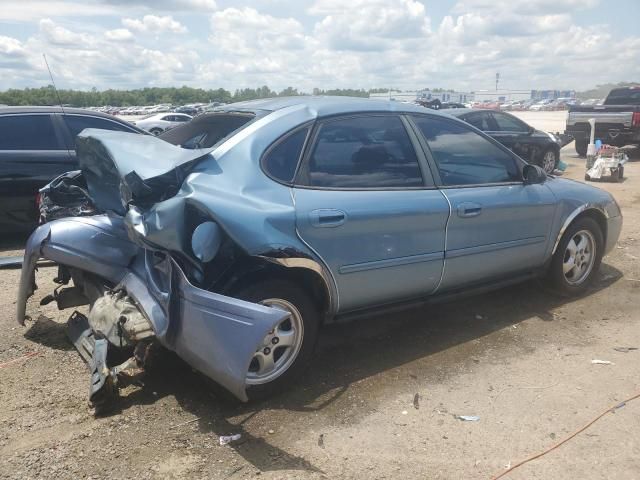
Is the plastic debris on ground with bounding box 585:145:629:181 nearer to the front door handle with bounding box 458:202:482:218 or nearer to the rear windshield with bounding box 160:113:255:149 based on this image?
the front door handle with bounding box 458:202:482:218

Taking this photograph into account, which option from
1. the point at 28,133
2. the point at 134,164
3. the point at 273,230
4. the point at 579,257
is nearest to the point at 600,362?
the point at 579,257

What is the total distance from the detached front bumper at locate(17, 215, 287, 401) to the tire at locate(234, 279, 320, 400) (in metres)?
0.33

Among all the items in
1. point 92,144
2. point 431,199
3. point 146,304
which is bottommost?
point 146,304

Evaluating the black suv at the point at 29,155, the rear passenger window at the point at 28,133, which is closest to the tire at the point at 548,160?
the black suv at the point at 29,155

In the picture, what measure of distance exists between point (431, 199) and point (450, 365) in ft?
3.73

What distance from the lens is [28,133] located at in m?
6.66

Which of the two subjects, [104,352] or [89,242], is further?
[89,242]

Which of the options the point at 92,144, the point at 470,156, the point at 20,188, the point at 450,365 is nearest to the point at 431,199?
the point at 470,156

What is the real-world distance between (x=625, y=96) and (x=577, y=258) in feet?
53.9

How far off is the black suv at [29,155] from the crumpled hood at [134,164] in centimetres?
320

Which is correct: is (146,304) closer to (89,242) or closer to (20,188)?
(89,242)

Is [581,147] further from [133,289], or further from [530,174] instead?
[133,289]

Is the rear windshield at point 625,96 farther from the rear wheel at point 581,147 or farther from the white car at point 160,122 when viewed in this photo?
the white car at point 160,122

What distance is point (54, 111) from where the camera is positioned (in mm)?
6883
